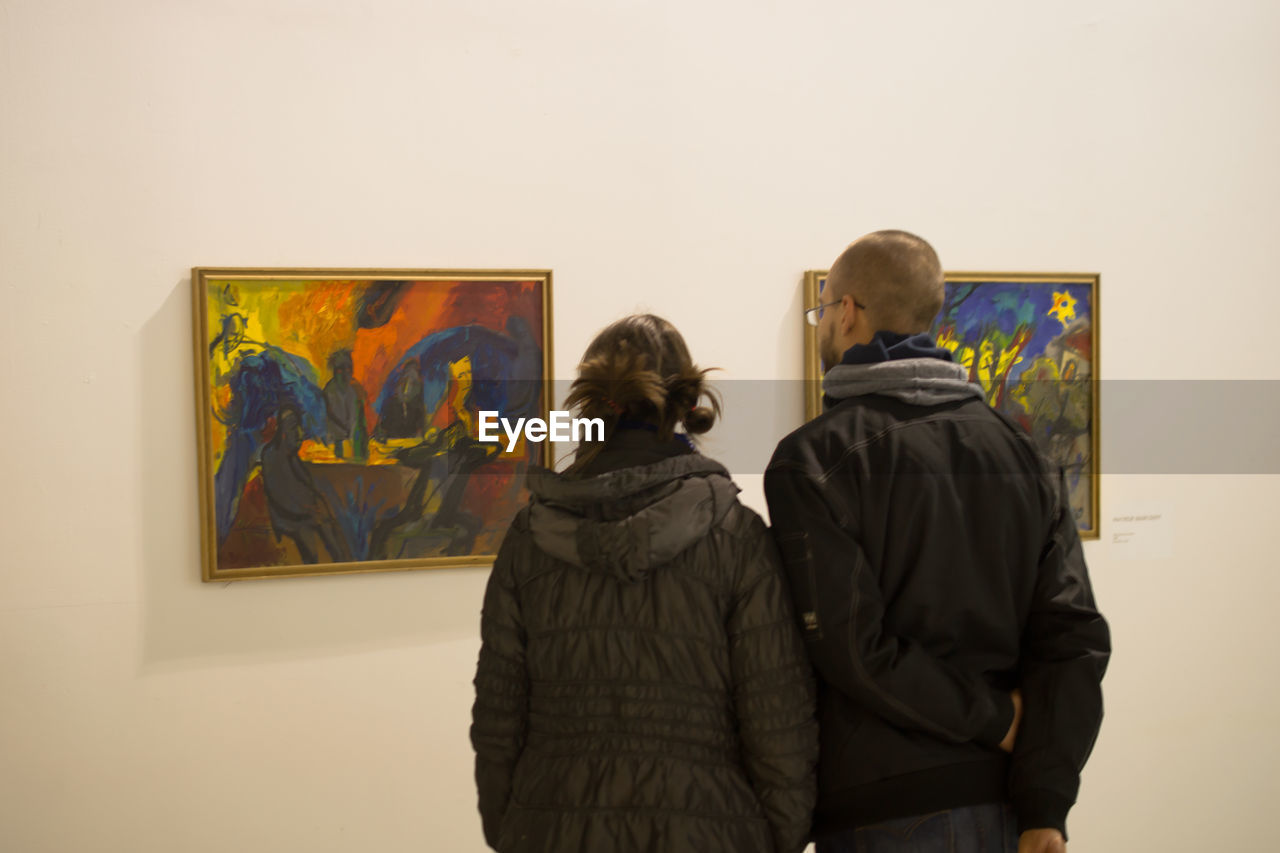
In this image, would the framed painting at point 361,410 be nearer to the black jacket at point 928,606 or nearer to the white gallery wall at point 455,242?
the white gallery wall at point 455,242

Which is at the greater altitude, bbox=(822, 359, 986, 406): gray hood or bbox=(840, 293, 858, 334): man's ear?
bbox=(840, 293, 858, 334): man's ear

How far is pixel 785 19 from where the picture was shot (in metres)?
3.48

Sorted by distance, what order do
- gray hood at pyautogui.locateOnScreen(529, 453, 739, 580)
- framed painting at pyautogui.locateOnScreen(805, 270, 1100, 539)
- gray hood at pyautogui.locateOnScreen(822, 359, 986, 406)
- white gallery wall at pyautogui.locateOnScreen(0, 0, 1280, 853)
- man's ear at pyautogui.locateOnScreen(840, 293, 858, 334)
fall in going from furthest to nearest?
framed painting at pyautogui.locateOnScreen(805, 270, 1100, 539)
white gallery wall at pyautogui.locateOnScreen(0, 0, 1280, 853)
man's ear at pyautogui.locateOnScreen(840, 293, 858, 334)
gray hood at pyautogui.locateOnScreen(822, 359, 986, 406)
gray hood at pyautogui.locateOnScreen(529, 453, 739, 580)

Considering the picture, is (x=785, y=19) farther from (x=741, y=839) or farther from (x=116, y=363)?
(x=741, y=839)

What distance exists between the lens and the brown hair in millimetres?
1843

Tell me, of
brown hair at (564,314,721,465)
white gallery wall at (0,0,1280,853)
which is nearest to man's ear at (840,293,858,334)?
brown hair at (564,314,721,465)

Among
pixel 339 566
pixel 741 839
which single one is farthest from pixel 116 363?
pixel 741 839

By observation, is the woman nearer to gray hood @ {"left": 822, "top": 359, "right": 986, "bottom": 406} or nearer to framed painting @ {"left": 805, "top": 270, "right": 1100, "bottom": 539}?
gray hood @ {"left": 822, "top": 359, "right": 986, "bottom": 406}

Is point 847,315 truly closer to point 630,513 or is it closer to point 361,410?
point 630,513

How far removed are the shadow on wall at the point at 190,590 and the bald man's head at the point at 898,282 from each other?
1911 mm

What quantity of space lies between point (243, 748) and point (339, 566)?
2.17 feet

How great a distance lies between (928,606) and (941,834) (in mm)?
423

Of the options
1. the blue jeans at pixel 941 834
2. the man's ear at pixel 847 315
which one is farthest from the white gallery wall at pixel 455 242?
the blue jeans at pixel 941 834

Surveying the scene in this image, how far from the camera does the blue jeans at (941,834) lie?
6.07ft
